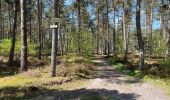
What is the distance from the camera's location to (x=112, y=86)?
15.1 meters

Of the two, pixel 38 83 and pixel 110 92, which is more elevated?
pixel 38 83

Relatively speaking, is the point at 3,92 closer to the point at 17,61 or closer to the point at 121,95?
the point at 121,95

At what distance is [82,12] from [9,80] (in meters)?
42.2

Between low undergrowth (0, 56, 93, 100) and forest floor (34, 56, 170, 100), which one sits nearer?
forest floor (34, 56, 170, 100)

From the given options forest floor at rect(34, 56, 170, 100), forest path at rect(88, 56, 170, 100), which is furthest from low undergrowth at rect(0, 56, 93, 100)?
forest path at rect(88, 56, 170, 100)

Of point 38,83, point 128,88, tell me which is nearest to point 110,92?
point 128,88

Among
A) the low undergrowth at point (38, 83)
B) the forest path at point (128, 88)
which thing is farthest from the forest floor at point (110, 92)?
the low undergrowth at point (38, 83)

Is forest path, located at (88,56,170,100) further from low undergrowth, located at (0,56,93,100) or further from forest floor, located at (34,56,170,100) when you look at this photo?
low undergrowth, located at (0,56,93,100)

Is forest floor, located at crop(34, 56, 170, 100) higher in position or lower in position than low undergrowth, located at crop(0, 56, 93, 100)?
lower

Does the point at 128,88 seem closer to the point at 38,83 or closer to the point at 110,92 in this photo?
the point at 110,92

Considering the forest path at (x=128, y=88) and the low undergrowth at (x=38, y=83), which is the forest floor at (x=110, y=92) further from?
the low undergrowth at (x=38, y=83)

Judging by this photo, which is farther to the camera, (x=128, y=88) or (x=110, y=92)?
(x=128, y=88)

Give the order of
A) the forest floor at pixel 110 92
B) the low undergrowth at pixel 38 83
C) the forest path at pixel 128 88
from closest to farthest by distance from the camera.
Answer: the forest floor at pixel 110 92 → the forest path at pixel 128 88 → the low undergrowth at pixel 38 83

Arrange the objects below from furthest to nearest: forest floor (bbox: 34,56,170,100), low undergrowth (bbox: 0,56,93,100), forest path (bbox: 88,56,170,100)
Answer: low undergrowth (bbox: 0,56,93,100), forest path (bbox: 88,56,170,100), forest floor (bbox: 34,56,170,100)
